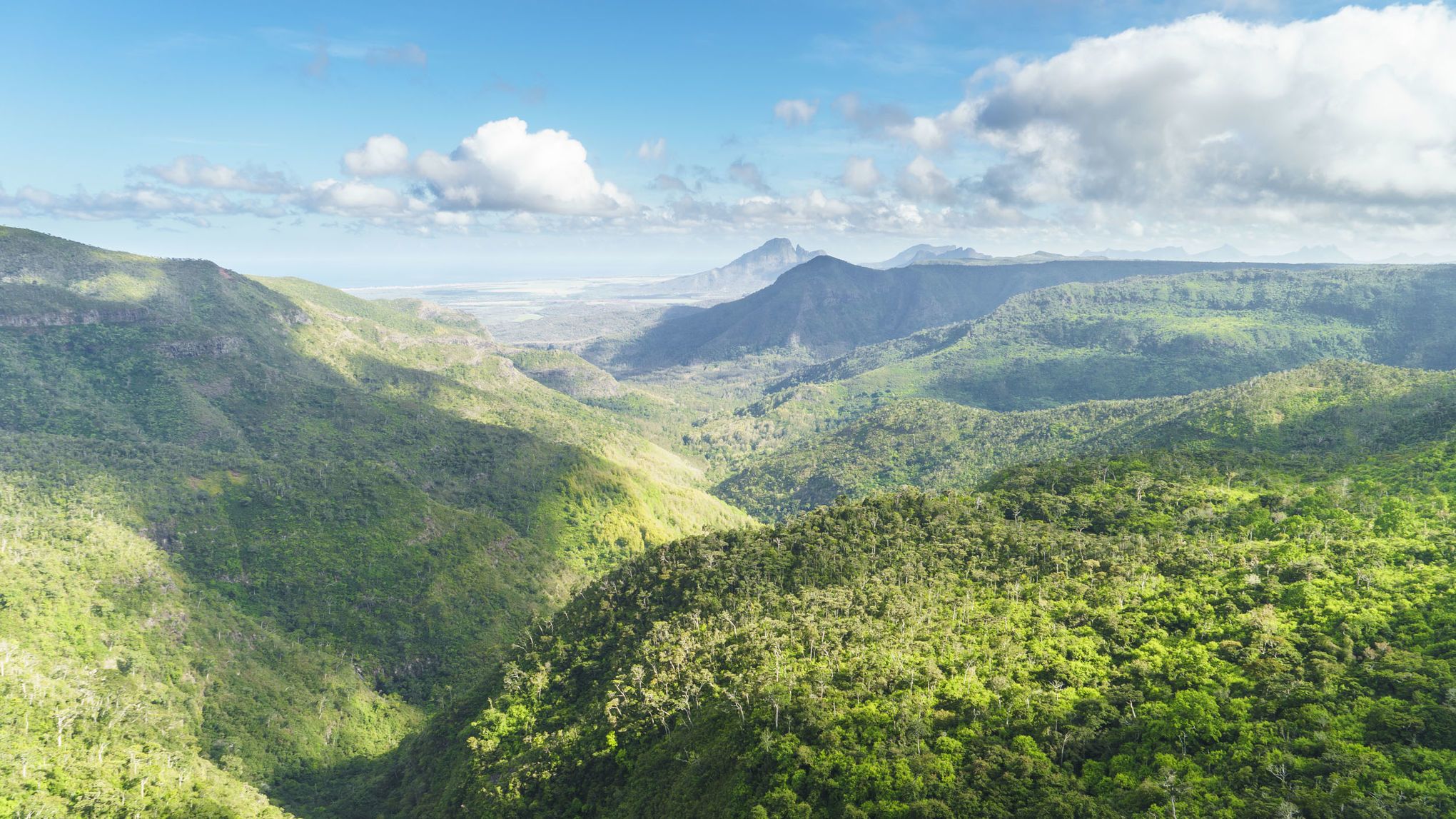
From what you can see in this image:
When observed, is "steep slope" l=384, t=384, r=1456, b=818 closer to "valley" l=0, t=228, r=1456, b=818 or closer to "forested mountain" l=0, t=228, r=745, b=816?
"valley" l=0, t=228, r=1456, b=818

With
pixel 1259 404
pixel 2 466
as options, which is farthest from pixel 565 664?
pixel 1259 404

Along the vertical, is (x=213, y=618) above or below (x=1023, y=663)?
below

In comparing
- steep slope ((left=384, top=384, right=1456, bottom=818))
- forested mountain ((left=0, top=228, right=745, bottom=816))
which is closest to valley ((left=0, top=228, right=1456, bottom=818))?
steep slope ((left=384, top=384, right=1456, bottom=818))

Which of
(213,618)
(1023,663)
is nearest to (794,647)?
(1023,663)

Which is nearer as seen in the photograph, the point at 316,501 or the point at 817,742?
the point at 817,742

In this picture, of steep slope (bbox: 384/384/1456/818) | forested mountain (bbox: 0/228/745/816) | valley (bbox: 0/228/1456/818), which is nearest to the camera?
steep slope (bbox: 384/384/1456/818)

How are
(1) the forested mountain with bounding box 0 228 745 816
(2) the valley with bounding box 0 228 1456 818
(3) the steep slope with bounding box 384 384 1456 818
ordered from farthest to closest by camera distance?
(1) the forested mountain with bounding box 0 228 745 816, (2) the valley with bounding box 0 228 1456 818, (3) the steep slope with bounding box 384 384 1456 818

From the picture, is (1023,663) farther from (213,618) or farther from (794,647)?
(213,618)

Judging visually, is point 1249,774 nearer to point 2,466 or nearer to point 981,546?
point 981,546
